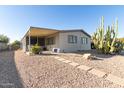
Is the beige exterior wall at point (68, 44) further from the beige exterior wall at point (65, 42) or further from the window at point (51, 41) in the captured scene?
the window at point (51, 41)

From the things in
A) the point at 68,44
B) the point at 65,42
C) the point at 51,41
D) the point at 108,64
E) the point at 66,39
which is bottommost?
the point at 108,64

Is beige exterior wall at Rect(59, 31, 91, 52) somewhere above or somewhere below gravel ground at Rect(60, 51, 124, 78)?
above

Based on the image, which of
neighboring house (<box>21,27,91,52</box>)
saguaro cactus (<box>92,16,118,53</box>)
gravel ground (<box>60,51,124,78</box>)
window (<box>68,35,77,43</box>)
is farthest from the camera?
window (<box>68,35,77,43</box>)

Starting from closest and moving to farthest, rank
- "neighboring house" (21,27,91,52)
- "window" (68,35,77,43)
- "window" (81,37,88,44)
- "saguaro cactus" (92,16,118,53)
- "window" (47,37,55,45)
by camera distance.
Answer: "saguaro cactus" (92,16,118,53)
"neighboring house" (21,27,91,52)
"window" (68,35,77,43)
"window" (47,37,55,45)
"window" (81,37,88,44)

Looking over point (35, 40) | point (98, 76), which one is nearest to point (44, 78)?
point (98, 76)

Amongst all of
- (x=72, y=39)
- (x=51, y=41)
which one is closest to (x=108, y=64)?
(x=72, y=39)

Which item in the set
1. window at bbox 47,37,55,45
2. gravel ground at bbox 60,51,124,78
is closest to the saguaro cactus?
gravel ground at bbox 60,51,124,78

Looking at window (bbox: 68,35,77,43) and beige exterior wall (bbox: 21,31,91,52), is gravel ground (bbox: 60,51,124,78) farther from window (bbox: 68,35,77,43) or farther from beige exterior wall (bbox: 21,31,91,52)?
window (bbox: 68,35,77,43)

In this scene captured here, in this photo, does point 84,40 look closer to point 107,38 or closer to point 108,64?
point 107,38

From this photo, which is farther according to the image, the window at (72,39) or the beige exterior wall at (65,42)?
the window at (72,39)

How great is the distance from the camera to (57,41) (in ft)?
49.6

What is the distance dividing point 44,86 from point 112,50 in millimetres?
10034

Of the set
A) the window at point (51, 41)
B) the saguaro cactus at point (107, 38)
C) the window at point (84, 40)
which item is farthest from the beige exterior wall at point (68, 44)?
the saguaro cactus at point (107, 38)
